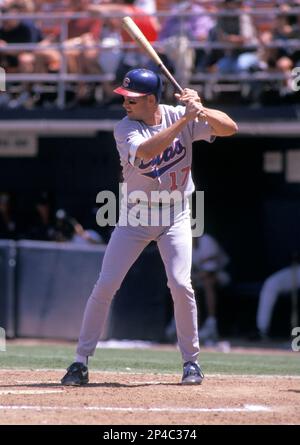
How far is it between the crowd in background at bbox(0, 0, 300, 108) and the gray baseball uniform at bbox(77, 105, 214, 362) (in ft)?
17.8

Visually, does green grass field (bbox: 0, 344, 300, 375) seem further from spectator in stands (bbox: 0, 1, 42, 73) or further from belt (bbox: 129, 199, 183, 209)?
spectator in stands (bbox: 0, 1, 42, 73)

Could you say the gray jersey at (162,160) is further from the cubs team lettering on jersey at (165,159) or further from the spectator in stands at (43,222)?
the spectator in stands at (43,222)

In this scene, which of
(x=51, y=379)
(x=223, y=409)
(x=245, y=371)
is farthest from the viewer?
(x=245, y=371)

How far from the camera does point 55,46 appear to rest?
509 inches

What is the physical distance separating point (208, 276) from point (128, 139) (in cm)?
678

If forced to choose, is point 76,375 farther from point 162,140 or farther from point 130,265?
point 162,140

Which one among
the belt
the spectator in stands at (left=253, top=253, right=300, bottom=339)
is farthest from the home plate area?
the spectator in stands at (left=253, top=253, right=300, bottom=339)

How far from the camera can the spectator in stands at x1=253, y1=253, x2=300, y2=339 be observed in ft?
41.0

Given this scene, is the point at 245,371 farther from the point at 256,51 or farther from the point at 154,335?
the point at 256,51

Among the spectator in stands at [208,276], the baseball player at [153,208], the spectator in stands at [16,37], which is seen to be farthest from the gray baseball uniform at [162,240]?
the spectator in stands at [16,37]

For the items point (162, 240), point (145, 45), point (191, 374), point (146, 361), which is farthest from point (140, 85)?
point (146, 361)

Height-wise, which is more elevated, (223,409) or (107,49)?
(107,49)
